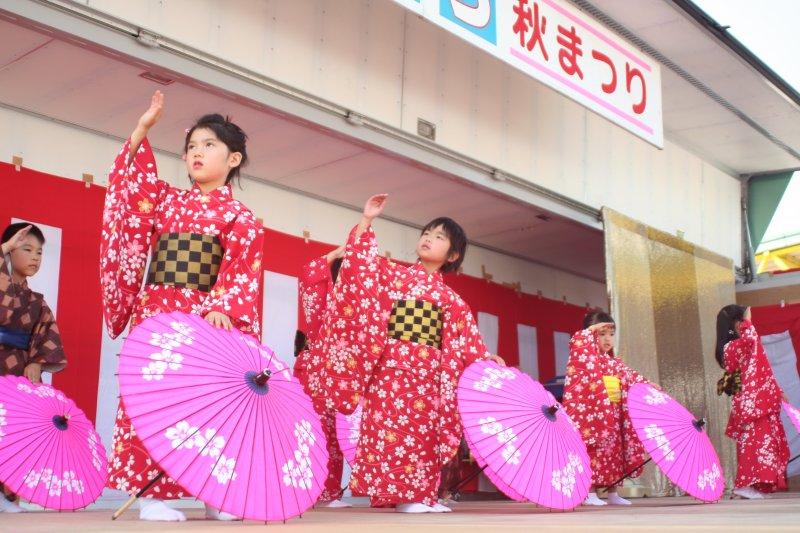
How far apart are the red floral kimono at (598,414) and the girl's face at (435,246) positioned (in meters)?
1.64

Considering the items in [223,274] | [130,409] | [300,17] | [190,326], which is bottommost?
[130,409]

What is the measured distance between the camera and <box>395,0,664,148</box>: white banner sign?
533cm

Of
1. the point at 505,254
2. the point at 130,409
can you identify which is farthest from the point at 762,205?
the point at 130,409

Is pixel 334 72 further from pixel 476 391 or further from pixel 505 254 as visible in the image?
pixel 505 254

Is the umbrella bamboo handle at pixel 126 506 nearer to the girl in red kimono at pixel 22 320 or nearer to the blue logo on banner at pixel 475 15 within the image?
the girl in red kimono at pixel 22 320

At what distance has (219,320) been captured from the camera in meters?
3.09

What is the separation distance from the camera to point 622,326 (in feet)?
26.1

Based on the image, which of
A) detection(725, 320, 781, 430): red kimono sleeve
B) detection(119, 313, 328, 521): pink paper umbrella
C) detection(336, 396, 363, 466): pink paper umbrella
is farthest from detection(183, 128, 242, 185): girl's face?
detection(725, 320, 781, 430): red kimono sleeve

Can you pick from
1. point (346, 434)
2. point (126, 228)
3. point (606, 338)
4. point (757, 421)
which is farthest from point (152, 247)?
point (757, 421)

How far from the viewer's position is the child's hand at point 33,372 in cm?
445

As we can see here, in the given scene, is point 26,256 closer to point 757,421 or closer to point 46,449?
point 46,449

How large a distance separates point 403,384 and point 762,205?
760 cm

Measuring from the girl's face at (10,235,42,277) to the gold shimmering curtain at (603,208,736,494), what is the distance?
16.2 ft

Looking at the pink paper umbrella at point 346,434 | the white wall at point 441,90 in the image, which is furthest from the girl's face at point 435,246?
the white wall at point 441,90
